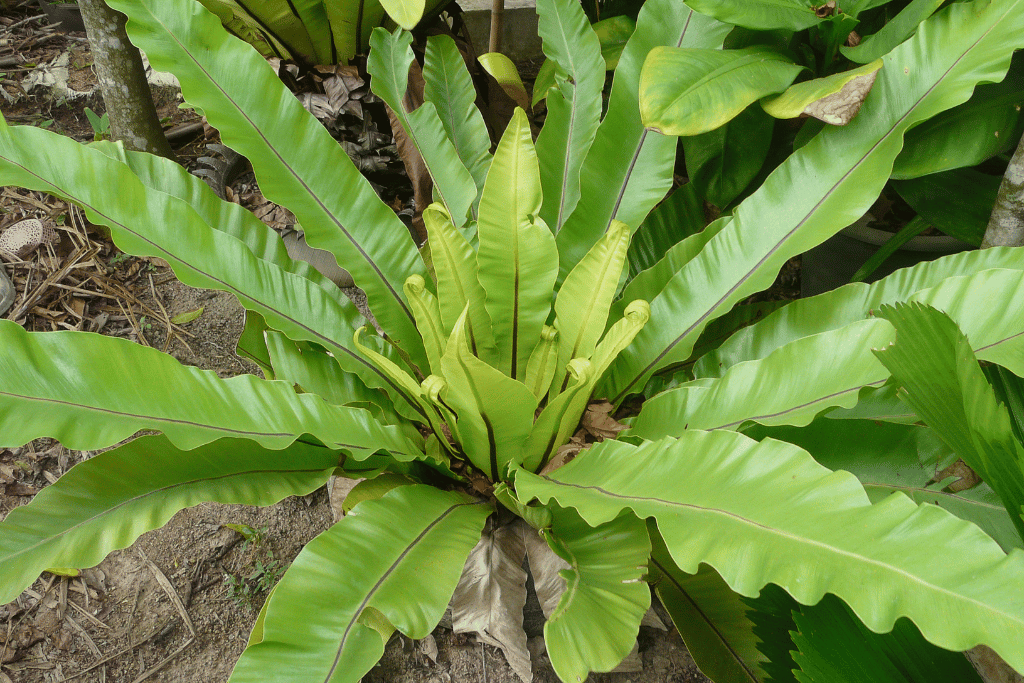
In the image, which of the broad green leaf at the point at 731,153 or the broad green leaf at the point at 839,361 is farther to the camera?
the broad green leaf at the point at 731,153

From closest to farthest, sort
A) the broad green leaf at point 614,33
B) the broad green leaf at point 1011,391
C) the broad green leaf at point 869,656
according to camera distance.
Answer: the broad green leaf at point 869,656, the broad green leaf at point 1011,391, the broad green leaf at point 614,33

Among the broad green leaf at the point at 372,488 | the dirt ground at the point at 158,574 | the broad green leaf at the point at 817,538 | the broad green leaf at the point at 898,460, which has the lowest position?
the dirt ground at the point at 158,574

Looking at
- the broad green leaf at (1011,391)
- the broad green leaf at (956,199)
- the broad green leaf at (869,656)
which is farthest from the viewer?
the broad green leaf at (956,199)

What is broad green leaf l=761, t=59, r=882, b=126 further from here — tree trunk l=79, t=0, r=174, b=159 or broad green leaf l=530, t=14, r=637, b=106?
tree trunk l=79, t=0, r=174, b=159

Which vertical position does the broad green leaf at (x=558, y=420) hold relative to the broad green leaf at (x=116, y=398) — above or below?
below

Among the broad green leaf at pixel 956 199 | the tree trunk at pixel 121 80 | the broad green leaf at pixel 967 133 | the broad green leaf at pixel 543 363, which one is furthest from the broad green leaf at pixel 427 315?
the tree trunk at pixel 121 80

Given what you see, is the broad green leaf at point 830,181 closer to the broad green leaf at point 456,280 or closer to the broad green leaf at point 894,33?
the broad green leaf at point 894,33

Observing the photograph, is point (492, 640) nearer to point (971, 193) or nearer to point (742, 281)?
point (742, 281)
